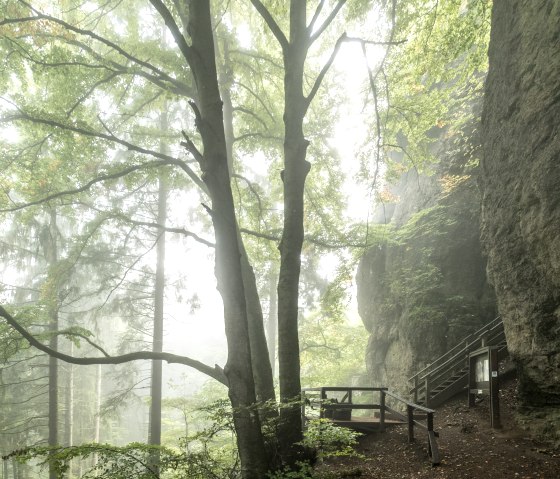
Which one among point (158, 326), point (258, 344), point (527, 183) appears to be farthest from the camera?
point (158, 326)

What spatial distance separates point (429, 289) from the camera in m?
12.4

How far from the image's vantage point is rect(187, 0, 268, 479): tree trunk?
4.53 metres

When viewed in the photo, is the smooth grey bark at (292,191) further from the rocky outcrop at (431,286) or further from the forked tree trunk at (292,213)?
the rocky outcrop at (431,286)

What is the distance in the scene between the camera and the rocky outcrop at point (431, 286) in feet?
38.5

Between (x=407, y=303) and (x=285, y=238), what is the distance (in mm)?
8565

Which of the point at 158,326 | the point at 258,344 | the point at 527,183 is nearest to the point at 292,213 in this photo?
the point at 258,344

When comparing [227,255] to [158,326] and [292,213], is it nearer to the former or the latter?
[292,213]

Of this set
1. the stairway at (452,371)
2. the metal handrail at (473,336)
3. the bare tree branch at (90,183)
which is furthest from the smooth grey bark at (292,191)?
the metal handrail at (473,336)

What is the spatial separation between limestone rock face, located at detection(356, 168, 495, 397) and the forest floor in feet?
8.71

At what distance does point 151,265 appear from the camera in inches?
664

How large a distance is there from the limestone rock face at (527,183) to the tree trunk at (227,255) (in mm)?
5301

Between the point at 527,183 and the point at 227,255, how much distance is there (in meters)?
5.78

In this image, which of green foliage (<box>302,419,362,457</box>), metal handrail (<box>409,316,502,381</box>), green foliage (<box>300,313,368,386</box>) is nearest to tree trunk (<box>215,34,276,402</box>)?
green foliage (<box>302,419,362,457</box>)

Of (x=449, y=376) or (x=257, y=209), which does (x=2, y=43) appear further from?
(x=449, y=376)
